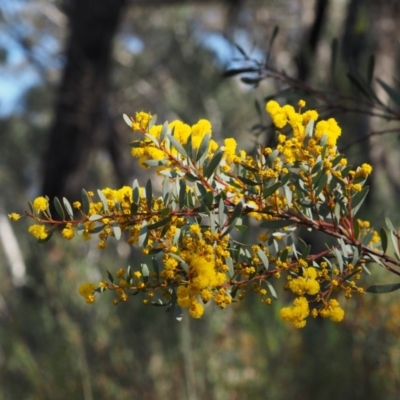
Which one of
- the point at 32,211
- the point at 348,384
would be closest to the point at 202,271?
the point at 32,211

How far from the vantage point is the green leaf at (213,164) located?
883mm

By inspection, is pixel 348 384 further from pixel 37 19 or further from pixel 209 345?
pixel 37 19

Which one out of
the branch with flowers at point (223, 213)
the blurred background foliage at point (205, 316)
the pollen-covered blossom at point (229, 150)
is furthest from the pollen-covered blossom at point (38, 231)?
the blurred background foliage at point (205, 316)

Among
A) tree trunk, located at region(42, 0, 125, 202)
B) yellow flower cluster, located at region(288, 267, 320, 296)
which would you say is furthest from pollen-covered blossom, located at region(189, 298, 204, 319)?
tree trunk, located at region(42, 0, 125, 202)

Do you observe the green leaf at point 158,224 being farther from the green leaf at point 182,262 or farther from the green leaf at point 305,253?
the green leaf at point 305,253

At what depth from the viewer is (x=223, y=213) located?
884 millimetres

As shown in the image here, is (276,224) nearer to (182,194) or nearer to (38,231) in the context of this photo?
(182,194)

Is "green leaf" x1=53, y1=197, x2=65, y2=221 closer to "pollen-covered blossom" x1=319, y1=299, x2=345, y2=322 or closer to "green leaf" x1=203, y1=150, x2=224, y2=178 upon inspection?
"green leaf" x1=203, y1=150, x2=224, y2=178

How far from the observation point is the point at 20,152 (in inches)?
599

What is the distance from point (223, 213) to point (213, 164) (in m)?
0.06

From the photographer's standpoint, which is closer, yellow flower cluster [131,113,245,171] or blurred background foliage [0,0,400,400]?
yellow flower cluster [131,113,245,171]

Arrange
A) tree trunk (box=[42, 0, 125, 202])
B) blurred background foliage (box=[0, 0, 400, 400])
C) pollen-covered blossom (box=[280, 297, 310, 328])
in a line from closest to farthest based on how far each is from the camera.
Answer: pollen-covered blossom (box=[280, 297, 310, 328]), blurred background foliage (box=[0, 0, 400, 400]), tree trunk (box=[42, 0, 125, 202])

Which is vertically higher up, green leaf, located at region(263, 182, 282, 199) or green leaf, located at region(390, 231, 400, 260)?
green leaf, located at region(263, 182, 282, 199)

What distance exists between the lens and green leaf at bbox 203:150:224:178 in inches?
34.8
